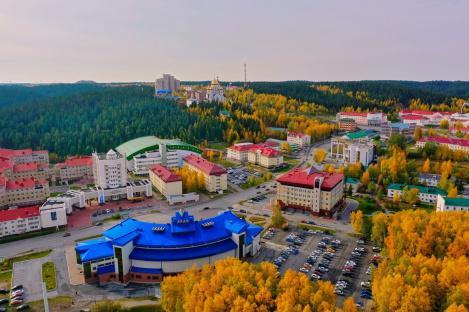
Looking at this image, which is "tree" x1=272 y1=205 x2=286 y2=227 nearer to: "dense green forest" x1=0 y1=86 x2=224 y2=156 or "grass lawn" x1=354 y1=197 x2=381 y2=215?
"grass lawn" x1=354 y1=197 x2=381 y2=215

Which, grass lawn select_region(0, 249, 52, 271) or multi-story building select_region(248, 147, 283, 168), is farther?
multi-story building select_region(248, 147, 283, 168)

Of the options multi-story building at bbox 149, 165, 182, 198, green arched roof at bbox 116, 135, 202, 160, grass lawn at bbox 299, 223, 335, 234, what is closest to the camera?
grass lawn at bbox 299, 223, 335, 234

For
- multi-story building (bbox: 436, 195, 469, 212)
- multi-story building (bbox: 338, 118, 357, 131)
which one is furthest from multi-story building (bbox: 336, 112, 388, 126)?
multi-story building (bbox: 436, 195, 469, 212)

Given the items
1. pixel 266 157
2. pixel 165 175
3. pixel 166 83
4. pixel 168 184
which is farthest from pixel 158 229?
pixel 166 83

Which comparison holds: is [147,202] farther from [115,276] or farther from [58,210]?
[115,276]

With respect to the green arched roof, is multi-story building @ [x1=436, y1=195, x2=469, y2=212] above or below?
below

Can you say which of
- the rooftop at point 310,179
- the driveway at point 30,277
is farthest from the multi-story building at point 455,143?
the driveway at point 30,277

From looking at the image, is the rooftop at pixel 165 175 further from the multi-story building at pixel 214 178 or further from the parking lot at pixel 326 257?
the parking lot at pixel 326 257
